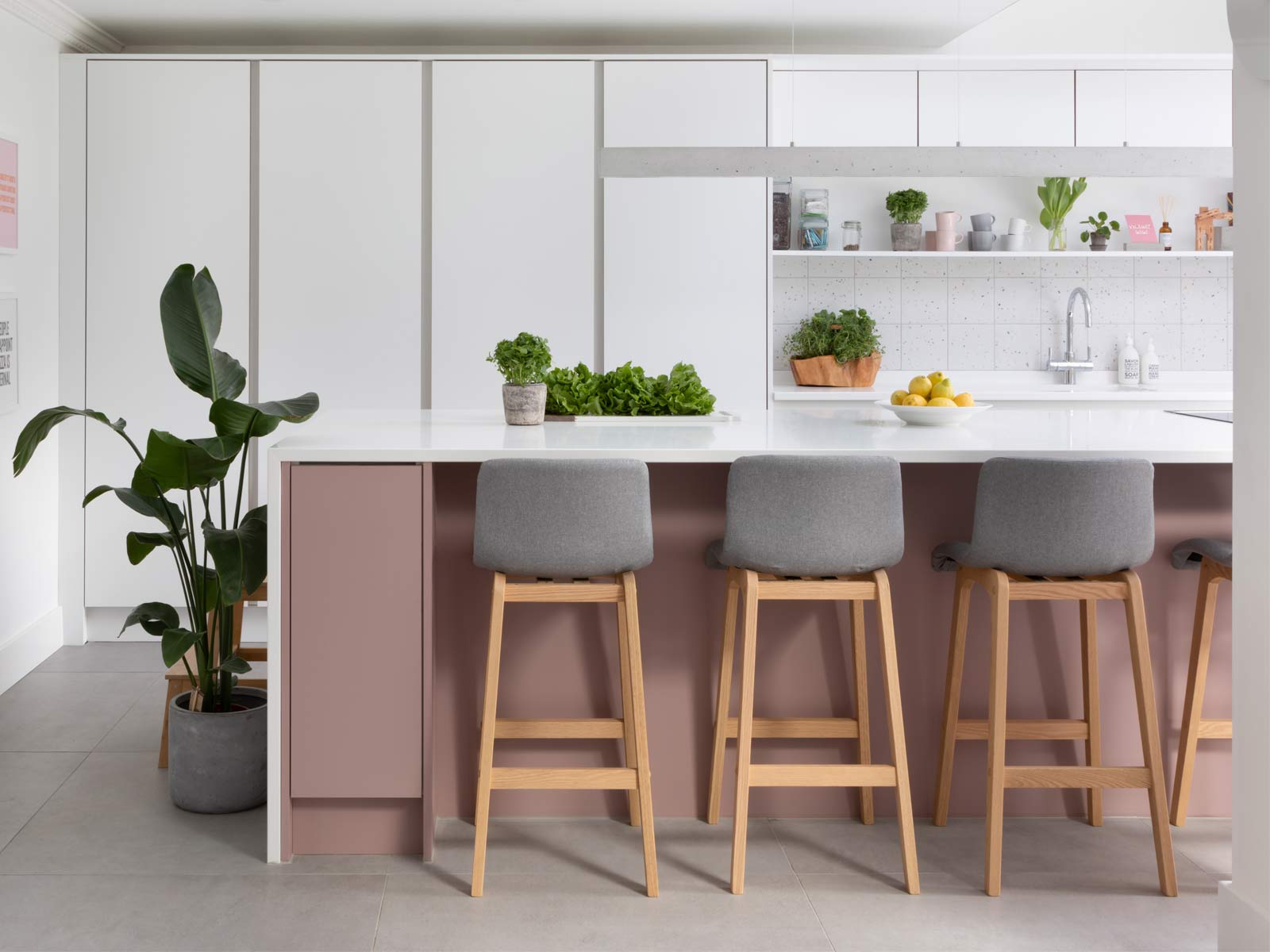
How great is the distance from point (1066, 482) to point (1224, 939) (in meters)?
1.01

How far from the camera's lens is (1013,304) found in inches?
233

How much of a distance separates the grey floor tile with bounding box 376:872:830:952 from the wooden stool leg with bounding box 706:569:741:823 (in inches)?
12.9

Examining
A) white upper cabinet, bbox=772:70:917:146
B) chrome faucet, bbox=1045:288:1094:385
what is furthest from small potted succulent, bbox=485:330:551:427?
chrome faucet, bbox=1045:288:1094:385

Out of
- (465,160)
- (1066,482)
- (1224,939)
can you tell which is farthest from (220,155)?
(1224,939)

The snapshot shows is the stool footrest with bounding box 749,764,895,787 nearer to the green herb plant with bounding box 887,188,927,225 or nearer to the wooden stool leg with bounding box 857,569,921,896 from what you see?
the wooden stool leg with bounding box 857,569,921,896

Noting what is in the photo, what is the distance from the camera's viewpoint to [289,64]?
5.06 metres

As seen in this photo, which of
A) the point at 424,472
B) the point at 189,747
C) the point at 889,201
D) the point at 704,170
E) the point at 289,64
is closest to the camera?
the point at 424,472

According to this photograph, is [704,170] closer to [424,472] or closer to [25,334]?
[424,472]

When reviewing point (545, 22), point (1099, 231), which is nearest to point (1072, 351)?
point (1099, 231)

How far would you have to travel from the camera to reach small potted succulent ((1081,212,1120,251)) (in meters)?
5.67

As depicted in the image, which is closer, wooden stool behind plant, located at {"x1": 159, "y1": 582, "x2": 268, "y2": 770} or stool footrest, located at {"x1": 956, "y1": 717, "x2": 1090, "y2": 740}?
stool footrest, located at {"x1": 956, "y1": 717, "x2": 1090, "y2": 740}

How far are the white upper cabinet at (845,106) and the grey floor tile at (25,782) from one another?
3853 millimetres

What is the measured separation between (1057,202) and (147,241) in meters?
4.05

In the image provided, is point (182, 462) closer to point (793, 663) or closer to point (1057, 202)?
point (793, 663)
